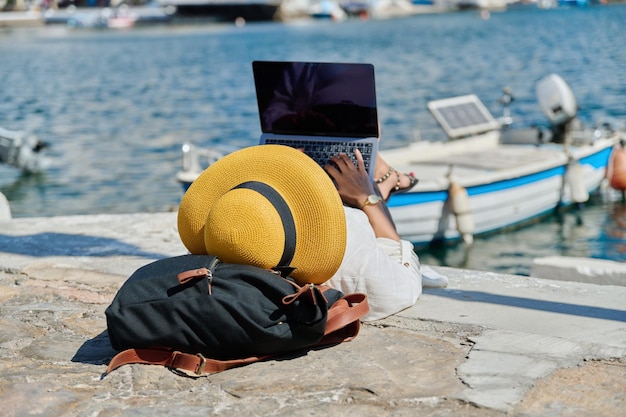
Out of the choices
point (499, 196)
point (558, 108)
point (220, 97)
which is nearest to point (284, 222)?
point (499, 196)

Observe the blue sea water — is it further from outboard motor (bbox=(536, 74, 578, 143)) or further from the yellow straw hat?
the yellow straw hat

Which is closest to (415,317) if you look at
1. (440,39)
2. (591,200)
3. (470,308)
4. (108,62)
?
(470,308)

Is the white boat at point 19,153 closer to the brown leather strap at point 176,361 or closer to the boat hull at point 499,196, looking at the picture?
the boat hull at point 499,196

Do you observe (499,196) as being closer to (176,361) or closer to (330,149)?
(330,149)

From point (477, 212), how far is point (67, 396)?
8499 mm

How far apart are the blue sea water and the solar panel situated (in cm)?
86

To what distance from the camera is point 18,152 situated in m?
19.1

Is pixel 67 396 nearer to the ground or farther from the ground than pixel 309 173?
nearer to the ground

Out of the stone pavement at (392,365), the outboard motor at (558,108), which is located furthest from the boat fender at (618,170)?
the stone pavement at (392,365)

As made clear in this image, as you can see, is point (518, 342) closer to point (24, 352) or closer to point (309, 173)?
point (309, 173)

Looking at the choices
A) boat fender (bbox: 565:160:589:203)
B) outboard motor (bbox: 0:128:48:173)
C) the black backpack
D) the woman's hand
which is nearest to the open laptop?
the woman's hand

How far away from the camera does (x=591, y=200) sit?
47.1ft

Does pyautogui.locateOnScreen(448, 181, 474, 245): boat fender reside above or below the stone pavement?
below

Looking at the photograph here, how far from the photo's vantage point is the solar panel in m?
14.1
